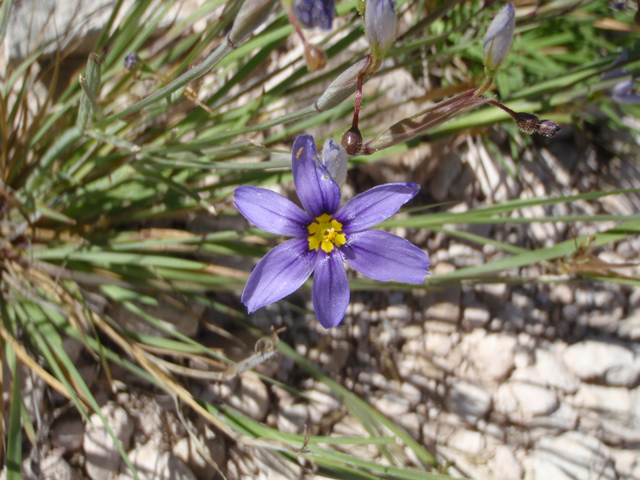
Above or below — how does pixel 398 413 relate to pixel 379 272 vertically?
below

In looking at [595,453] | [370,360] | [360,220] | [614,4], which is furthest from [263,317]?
[614,4]

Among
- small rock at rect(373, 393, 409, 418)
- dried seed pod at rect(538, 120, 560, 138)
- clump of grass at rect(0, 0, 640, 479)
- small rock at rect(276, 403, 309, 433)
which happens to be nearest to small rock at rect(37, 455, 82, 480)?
clump of grass at rect(0, 0, 640, 479)

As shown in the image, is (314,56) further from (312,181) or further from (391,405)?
(391,405)

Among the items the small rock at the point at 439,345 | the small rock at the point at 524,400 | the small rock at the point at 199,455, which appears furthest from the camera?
the small rock at the point at 439,345

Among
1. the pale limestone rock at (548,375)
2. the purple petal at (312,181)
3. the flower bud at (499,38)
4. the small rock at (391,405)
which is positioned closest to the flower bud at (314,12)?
the purple petal at (312,181)

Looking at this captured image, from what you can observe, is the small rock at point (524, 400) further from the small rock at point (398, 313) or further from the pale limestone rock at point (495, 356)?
the small rock at point (398, 313)

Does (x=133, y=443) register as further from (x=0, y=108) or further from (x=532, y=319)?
(x=532, y=319)
